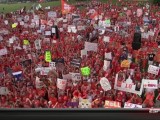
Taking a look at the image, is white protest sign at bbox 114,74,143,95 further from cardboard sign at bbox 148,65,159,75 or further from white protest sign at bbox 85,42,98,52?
white protest sign at bbox 85,42,98,52

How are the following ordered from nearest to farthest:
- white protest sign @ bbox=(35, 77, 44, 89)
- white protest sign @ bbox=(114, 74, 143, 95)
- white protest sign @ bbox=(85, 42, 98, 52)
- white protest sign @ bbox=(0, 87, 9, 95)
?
white protest sign @ bbox=(114, 74, 143, 95), white protest sign @ bbox=(0, 87, 9, 95), white protest sign @ bbox=(35, 77, 44, 89), white protest sign @ bbox=(85, 42, 98, 52)

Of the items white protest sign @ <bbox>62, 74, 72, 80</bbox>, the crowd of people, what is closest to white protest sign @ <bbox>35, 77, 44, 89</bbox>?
the crowd of people

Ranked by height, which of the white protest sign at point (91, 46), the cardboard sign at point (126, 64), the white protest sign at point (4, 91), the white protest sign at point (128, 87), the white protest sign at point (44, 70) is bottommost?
the white protest sign at point (4, 91)

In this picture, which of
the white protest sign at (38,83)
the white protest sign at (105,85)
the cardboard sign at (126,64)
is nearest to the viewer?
the white protest sign at (105,85)

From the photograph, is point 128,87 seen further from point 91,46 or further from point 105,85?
point 91,46

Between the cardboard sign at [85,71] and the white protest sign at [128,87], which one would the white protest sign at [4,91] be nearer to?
the cardboard sign at [85,71]

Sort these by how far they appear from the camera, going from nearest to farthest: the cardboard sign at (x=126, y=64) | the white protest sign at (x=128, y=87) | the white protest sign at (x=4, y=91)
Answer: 1. the white protest sign at (x=128, y=87)
2. the white protest sign at (x=4, y=91)
3. the cardboard sign at (x=126, y=64)

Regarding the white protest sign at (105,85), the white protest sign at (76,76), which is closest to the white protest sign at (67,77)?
the white protest sign at (76,76)

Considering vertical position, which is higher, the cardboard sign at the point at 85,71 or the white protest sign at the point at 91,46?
the white protest sign at the point at 91,46

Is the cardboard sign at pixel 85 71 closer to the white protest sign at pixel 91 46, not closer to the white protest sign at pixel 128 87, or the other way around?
the white protest sign at pixel 128 87

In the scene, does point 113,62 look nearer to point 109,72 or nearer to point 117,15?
point 109,72

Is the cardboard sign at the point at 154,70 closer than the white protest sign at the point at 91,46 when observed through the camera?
Yes
